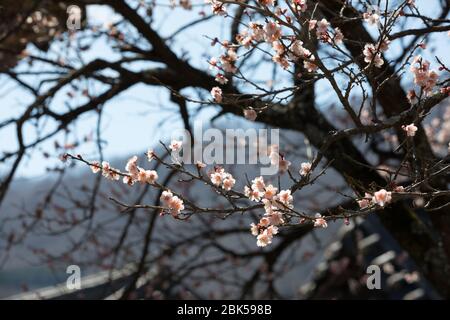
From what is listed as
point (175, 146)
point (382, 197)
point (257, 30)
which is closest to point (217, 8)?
point (257, 30)

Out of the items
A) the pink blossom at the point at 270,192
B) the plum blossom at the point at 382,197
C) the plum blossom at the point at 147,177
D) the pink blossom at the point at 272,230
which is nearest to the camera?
the plum blossom at the point at 382,197

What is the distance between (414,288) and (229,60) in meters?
6.31

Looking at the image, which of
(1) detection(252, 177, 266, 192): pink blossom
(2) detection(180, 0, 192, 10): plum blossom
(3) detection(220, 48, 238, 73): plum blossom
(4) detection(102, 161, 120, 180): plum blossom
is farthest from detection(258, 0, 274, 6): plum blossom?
(2) detection(180, 0, 192, 10): plum blossom

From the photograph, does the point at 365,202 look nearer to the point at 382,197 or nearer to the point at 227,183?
the point at 382,197

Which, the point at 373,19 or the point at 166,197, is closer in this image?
the point at 166,197

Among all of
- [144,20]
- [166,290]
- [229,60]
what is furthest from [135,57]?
[166,290]

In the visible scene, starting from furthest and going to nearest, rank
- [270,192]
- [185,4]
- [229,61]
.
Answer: [185,4] < [229,61] < [270,192]

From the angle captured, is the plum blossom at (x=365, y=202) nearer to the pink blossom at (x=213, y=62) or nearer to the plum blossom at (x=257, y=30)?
the plum blossom at (x=257, y=30)

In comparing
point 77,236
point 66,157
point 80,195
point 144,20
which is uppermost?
point 80,195

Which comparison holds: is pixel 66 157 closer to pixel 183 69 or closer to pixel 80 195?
pixel 183 69

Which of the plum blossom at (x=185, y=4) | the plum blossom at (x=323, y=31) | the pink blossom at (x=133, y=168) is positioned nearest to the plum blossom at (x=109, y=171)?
the pink blossom at (x=133, y=168)

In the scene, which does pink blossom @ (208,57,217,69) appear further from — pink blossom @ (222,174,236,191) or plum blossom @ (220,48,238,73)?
pink blossom @ (222,174,236,191)
